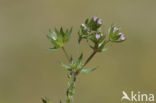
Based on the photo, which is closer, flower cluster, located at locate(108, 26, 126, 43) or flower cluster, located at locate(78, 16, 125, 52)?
flower cluster, located at locate(78, 16, 125, 52)

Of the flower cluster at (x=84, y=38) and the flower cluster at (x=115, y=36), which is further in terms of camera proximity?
the flower cluster at (x=115, y=36)

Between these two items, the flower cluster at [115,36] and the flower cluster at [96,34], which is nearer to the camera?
the flower cluster at [96,34]

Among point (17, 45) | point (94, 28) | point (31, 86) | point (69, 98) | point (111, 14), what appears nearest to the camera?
point (69, 98)


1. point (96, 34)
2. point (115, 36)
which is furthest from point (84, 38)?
point (115, 36)

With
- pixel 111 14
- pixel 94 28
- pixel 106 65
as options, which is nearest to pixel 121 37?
pixel 94 28

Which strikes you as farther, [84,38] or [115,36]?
[115,36]

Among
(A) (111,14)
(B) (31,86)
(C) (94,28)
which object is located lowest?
(B) (31,86)

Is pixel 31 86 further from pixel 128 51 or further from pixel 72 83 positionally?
pixel 72 83

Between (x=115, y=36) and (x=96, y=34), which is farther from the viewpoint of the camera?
(x=115, y=36)

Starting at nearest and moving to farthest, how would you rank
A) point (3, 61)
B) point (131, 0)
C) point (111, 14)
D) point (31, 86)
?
1. point (31, 86)
2. point (3, 61)
3. point (111, 14)
4. point (131, 0)

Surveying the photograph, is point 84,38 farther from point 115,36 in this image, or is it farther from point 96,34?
point 115,36

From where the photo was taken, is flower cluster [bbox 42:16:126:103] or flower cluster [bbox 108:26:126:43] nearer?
flower cluster [bbox 42:16:126:103]
